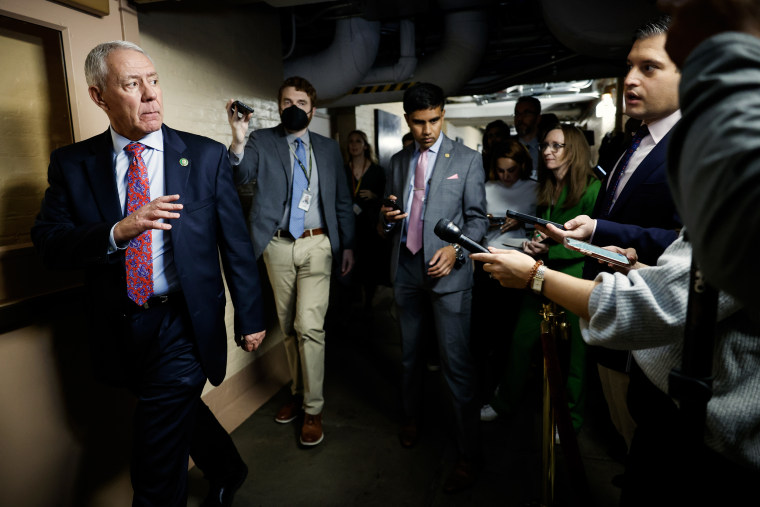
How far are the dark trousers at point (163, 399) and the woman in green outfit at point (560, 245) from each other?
170cm

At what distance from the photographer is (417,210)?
222 cm

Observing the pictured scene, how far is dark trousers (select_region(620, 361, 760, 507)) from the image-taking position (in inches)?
31.5

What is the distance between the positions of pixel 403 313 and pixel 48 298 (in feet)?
5.05

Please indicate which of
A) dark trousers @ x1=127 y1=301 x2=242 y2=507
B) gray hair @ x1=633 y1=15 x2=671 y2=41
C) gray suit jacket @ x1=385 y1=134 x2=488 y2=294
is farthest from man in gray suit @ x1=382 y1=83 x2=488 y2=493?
dark trousers @ x1=127 y1=301 x2=242 y2=507

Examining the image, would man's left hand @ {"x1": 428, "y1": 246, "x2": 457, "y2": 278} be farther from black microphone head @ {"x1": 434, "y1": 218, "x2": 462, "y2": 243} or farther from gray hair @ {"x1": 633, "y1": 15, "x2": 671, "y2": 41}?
gray hair @ {"x1": 633, "y1": 15, "x2": 671, "y2": 41}

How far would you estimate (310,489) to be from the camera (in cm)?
210

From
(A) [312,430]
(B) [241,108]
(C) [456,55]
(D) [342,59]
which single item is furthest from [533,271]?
(C) [456,55]

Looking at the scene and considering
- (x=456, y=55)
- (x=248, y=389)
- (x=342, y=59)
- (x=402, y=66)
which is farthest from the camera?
(x=402, y=66)

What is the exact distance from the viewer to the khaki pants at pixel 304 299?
8.24ft

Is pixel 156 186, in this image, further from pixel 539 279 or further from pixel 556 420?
pixel 556 420

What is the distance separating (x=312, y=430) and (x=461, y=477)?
0.86m

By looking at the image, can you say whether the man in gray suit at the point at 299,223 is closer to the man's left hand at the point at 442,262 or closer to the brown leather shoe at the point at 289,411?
the brown leather shoe at the point at 289,411

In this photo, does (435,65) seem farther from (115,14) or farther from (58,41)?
(58,41)

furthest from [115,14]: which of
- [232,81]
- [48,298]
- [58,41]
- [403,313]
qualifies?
[403,313]
